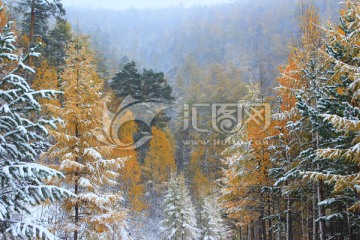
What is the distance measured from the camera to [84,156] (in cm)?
1189

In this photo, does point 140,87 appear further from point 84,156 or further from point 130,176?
point 84,156

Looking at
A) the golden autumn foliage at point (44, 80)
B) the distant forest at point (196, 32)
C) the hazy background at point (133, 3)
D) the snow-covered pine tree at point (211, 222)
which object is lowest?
the snow-covered pine tree at point (211, 222)

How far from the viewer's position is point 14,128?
21.7ft

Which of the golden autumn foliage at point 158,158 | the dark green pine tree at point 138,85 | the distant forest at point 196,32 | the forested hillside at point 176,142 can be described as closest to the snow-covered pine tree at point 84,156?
the forested hillside at point 176,142

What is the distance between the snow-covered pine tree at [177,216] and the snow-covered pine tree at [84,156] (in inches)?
759

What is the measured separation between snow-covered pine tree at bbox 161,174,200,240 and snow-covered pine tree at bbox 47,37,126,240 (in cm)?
1929

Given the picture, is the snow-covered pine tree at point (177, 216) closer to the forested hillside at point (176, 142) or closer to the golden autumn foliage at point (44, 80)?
the forested hillside at point (176, 142)

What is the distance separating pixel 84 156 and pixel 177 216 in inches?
827

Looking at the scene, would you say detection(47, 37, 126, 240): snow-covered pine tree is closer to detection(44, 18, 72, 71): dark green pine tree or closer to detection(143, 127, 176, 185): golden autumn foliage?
detection(44, 18, 72, 71): dark green pine tree

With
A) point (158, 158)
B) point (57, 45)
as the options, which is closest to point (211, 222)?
point (158, 158)

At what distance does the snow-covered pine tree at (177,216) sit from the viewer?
30984 mm

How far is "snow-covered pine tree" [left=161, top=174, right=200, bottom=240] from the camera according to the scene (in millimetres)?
30984

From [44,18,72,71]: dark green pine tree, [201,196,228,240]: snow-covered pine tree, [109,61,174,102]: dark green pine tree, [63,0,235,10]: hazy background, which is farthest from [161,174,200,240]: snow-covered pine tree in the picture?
[63,0,235,10]: hazy background

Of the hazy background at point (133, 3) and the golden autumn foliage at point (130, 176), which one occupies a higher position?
the hazy background at point (133, 3)
